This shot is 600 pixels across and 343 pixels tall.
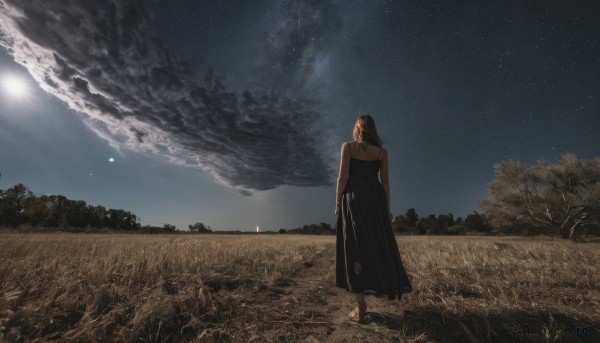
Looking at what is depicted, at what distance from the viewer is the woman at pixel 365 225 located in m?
4.17

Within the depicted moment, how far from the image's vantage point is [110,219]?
71.7m

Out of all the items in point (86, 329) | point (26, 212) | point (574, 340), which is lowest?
point (574, 340)

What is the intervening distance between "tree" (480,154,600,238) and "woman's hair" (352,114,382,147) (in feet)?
142

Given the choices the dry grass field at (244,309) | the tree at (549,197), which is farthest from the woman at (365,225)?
the tree at (549,197)

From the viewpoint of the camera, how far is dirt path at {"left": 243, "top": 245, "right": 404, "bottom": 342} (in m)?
3.53

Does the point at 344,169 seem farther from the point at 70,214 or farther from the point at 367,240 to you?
the point at 70,214

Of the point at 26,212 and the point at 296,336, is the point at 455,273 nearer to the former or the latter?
the point at 296,336

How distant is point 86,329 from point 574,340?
17.2 feet

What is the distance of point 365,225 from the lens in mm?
4391

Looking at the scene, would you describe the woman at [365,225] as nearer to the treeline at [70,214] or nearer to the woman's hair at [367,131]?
the woman's hair at [367,131]

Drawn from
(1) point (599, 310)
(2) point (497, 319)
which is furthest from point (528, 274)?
(2) point (497, 319)

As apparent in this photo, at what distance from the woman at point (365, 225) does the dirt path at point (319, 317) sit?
0.34 metres

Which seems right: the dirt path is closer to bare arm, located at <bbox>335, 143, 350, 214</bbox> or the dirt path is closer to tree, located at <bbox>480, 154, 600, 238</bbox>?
bare arm, located at <bbox>335, 143, 350, 214</bbox>

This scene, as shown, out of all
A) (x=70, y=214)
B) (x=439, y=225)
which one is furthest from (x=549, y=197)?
(x=70, y=214)
